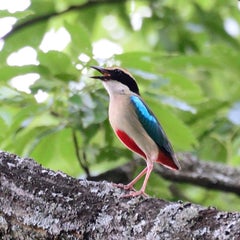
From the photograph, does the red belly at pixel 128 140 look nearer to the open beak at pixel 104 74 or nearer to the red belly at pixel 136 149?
the red belly at pixel 136 149

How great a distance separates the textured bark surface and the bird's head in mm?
1425

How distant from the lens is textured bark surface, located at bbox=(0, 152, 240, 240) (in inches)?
127

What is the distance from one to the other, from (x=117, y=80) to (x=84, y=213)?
1753 mm

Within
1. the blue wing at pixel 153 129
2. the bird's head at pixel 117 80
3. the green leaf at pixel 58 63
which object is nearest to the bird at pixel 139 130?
the blue wing at pixel 153 129

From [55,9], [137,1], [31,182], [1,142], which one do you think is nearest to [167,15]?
[137,1]

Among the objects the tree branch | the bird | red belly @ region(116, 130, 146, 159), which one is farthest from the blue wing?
the tree branch

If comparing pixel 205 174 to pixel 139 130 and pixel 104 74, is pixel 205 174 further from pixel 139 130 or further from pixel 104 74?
pixel 139 130

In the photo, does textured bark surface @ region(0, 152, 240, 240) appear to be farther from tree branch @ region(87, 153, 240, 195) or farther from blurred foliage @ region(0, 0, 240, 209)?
tree branch @ region(87, 153, 240, 195)

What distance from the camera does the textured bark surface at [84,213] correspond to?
3.23 metres

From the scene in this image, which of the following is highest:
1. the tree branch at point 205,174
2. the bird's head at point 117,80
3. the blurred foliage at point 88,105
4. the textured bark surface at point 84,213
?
the textured bark surface at point 84,213

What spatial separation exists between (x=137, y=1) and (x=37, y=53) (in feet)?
11.3

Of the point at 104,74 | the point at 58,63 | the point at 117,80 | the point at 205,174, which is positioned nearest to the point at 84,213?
the point at 117,80

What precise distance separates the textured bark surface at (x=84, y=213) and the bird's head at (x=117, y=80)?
4.68ft

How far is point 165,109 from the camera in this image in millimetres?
5703
